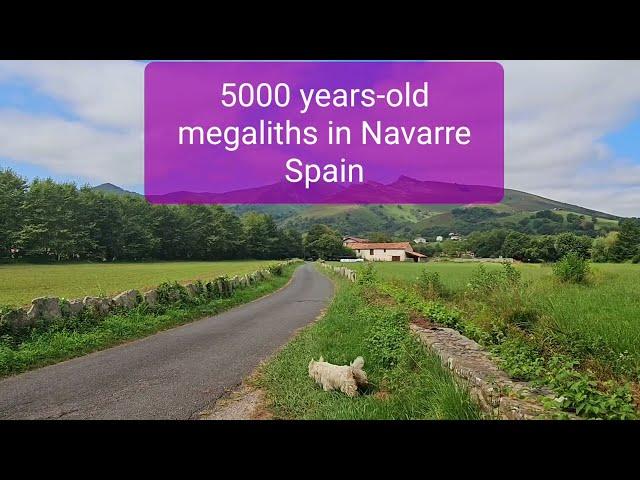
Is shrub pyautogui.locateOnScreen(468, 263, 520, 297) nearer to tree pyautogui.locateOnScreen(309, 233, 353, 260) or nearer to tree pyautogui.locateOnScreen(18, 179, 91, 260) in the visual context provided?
tree pyautogui.locateOnScreen(309, 233, 353, 260)

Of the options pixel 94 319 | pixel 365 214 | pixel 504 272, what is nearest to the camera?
pixel 94 319

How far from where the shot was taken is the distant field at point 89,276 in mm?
8477

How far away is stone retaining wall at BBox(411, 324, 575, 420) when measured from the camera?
2385mm

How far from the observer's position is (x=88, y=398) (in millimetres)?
3900

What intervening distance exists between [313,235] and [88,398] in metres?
7.25

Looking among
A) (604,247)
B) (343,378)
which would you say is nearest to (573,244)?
(604,247)

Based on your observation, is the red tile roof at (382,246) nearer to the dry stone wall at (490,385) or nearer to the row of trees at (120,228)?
the row of trees at (120,228)

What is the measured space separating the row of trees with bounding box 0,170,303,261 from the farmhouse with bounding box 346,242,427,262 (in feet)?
6.35

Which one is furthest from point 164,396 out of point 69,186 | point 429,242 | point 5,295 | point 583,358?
point 429,242

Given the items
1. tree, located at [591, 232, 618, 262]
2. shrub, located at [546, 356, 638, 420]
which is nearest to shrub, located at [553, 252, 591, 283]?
tree, located at [591, 232, 618, 262]

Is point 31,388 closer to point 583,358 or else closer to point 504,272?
point 583,358

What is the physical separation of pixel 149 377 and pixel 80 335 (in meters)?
2.35

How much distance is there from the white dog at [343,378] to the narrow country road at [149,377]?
3.40ft

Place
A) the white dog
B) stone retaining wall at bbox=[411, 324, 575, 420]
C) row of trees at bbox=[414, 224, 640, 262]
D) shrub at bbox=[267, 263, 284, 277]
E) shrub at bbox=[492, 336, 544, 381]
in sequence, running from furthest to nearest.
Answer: shrub at bbox=[267, 263, 284, 277] → row of trees at bbox=[414, 224, 640, 262] → the white dog → shrub at bbox=[492, 336, 544, 381] → stone retaining wall at bbox=[411, 324, 575, 420]
